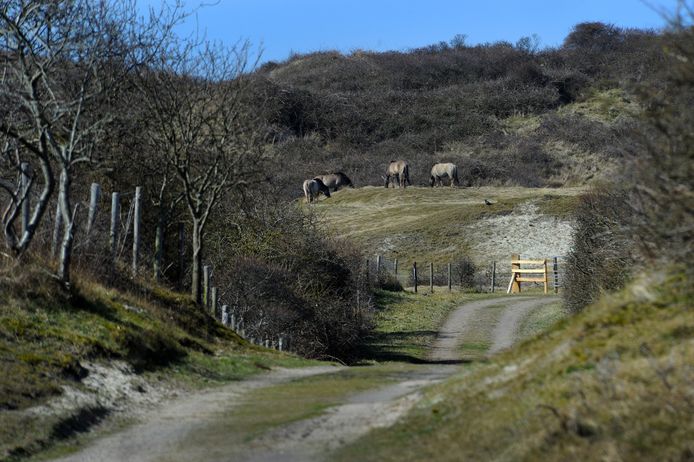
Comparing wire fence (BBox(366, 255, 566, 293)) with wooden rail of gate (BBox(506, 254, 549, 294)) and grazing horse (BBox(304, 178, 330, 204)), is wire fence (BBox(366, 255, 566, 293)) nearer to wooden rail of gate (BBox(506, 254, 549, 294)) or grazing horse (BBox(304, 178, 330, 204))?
wooden rail of gate (BBox(506, 254, 549, 294))

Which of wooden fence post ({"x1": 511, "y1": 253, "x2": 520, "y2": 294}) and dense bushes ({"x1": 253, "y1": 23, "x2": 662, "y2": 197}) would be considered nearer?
wooden fence post ({"x1": 511, "y1": 253, "x2": 520, "y2": 294})

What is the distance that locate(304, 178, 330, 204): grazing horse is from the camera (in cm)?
8591

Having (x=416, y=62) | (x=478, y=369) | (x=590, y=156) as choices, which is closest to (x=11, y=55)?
(x=478, y=369)

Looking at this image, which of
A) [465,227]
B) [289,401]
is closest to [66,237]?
[289,401]

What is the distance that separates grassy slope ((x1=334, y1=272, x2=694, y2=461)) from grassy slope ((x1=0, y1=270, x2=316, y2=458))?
4.46 m

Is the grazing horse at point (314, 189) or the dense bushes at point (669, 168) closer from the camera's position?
the dense bushes at point (669, 168)

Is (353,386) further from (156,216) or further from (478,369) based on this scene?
(156,216)

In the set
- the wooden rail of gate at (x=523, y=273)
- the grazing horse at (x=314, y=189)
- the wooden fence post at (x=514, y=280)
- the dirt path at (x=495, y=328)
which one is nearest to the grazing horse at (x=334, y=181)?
the grazing horse at (x=314, y=189)

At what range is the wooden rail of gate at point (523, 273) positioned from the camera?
5894 cm

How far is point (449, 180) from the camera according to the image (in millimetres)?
94625

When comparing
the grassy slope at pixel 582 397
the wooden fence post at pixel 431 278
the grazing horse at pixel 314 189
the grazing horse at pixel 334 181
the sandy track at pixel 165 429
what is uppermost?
the grazing horse at pixel 334 181

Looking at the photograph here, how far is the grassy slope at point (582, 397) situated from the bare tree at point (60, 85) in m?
9.65

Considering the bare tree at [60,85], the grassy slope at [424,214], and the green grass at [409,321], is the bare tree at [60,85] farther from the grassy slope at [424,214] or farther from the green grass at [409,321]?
the grassy slope at [424,214]

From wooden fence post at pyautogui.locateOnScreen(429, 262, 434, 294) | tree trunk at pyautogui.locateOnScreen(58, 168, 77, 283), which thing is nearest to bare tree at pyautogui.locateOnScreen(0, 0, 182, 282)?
tree trunk at pyautogui.locateOnScreen(58, 168, 77, 283)
